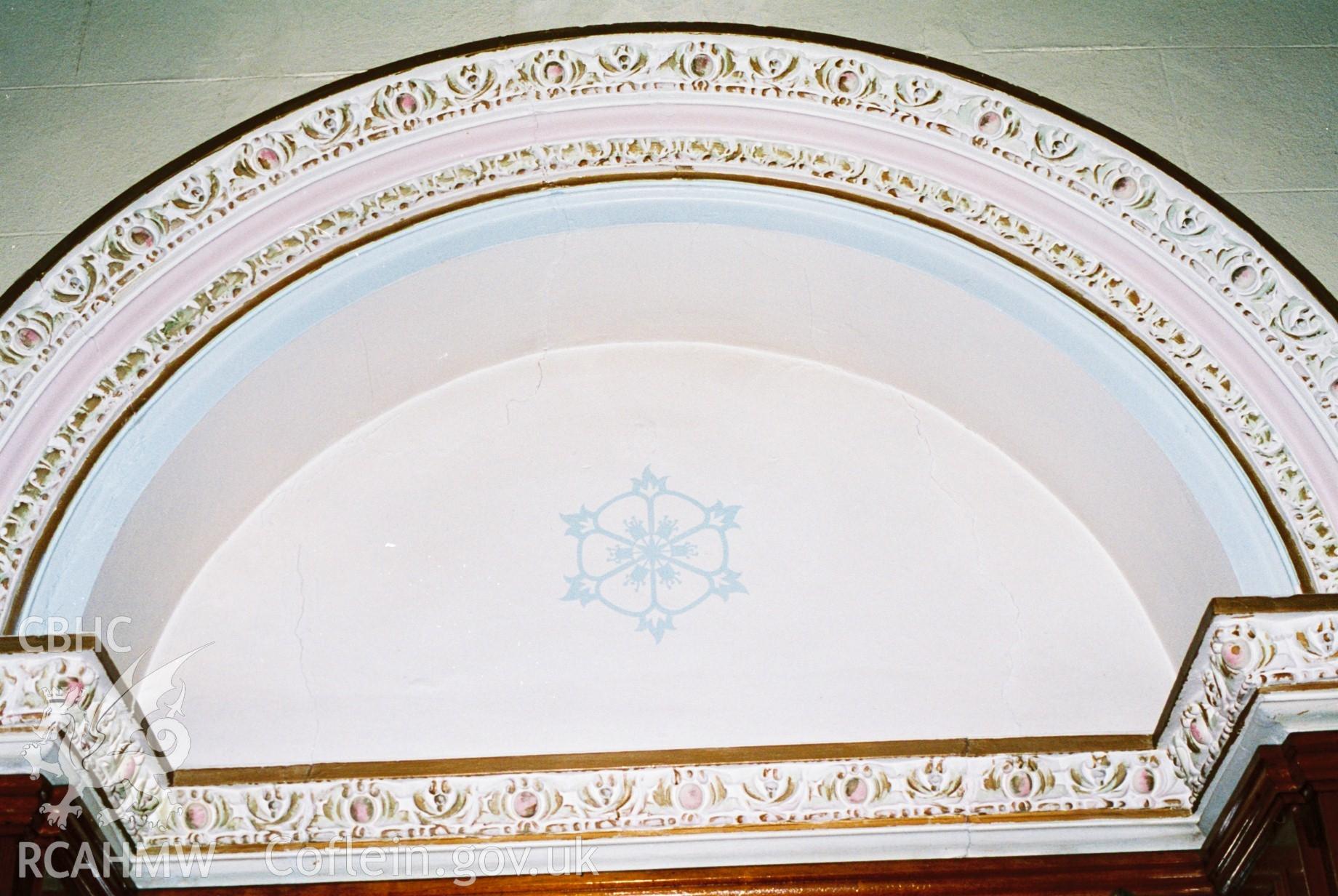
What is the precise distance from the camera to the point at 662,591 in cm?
348

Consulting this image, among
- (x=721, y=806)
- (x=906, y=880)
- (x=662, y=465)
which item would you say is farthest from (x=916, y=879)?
(x=662, y=465)

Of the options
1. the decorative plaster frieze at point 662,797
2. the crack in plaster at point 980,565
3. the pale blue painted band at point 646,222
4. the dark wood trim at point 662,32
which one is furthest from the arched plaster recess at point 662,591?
the dark wood trim at point 662,32

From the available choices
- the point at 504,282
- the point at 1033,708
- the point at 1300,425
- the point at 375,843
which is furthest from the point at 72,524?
the point at 1300,425

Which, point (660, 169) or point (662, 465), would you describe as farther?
point (662, 465)

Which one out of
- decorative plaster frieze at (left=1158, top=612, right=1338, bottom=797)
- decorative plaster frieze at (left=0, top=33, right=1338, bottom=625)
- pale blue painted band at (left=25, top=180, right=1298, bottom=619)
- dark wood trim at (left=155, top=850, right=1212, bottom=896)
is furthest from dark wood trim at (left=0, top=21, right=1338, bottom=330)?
dark wood trim at (left=155, top=850, right=1212, bottom=896)

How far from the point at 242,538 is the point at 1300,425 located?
2.35 metres

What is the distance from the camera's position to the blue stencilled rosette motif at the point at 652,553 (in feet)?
11.4

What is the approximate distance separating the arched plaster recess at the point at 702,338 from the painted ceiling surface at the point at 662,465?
12mm

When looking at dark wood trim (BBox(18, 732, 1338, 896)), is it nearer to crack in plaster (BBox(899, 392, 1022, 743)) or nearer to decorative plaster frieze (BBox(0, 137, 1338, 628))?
crack in plaster (BBox(899, 392, 1022, 743))

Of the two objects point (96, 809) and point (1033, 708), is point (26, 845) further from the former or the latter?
point (1033, 708)

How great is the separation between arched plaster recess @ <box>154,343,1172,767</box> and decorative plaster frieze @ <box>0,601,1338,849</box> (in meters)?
0.17

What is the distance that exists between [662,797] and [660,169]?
54.5 inches

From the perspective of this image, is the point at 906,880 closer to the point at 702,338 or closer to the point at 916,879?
the point at 916,879

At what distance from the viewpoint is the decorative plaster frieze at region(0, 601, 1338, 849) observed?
118 inches
